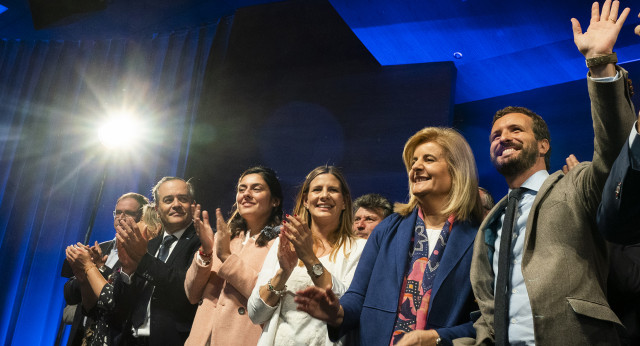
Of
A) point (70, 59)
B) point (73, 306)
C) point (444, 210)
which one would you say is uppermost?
point (70, 59)

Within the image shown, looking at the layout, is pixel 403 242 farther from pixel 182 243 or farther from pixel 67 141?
pixel 67 141

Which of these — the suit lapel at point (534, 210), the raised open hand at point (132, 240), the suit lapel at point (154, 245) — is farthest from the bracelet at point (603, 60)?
the suit lapel at point (154, 245)

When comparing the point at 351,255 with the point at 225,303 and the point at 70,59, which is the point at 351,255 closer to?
the point at 225,303

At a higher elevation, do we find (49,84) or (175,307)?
(49,84)

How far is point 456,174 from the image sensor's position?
2.13 m

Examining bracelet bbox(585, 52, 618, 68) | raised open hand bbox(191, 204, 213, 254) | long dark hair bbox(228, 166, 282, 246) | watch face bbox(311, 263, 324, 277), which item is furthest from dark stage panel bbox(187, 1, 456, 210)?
bracelet bbox(585, 52, 618, 68)


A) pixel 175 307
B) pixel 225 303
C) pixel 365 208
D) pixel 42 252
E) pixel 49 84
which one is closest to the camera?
pixel 225 303

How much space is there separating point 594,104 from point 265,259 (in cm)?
159

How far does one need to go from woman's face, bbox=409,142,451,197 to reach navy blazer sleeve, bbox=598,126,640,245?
2.59ft

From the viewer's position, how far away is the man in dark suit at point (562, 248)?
1.39m

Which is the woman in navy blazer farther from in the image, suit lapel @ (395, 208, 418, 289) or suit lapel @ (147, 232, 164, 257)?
suit lapel @ (147, 232, 164, 257)

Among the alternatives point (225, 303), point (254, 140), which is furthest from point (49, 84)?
point (225, 303)

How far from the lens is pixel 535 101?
4.39m

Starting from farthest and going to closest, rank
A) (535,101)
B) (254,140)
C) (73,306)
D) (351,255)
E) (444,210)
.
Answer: (254,140) < (535,101) < (73,306) < (351,255) < (444,210)
